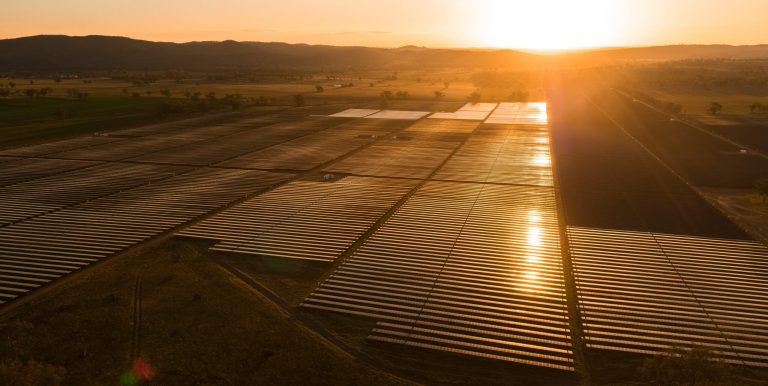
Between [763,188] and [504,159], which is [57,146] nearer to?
[504,159]

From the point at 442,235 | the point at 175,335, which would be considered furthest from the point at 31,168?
the point at 442,235

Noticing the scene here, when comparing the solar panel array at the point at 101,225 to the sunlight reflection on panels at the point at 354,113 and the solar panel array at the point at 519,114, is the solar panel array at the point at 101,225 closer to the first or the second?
the sunlight reflection on panels at the point at 354,113

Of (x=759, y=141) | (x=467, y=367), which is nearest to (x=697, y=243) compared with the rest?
(x=467, y=367)

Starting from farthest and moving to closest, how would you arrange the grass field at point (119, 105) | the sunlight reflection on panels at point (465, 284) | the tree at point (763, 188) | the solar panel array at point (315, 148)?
the grass field at point (119, 105), the solar panel array at point (315, 148), the tree at point (763, 188), the sunlight reflection on panels at point (465, 284)

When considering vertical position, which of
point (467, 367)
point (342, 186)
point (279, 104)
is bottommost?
point (467, 367)

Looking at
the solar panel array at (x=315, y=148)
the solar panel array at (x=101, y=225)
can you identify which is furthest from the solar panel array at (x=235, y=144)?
the solar panel array at (x=101, y=225)

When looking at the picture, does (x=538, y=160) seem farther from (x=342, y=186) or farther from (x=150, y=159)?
(x=150, y=159)
